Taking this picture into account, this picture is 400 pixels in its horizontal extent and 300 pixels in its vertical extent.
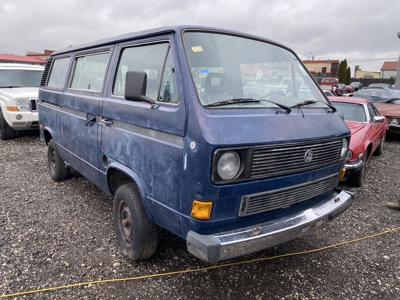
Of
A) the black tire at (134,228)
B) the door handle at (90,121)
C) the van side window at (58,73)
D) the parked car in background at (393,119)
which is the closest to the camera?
the black tire at (134,228)

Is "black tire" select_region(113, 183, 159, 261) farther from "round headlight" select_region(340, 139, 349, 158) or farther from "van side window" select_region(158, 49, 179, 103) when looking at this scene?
"round headlight" select_region(340, 139, 349, 158)

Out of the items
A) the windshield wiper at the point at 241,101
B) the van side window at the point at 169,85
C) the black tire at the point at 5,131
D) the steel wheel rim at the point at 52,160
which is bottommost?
the black tire at the point at 5,131

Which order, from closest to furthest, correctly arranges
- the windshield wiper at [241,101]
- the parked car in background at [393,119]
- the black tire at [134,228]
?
the windshield wiper at [241,101], the black tire at [134,228], the parked car in background at [393,119]

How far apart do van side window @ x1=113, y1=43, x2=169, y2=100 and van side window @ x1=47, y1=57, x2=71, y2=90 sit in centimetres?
175

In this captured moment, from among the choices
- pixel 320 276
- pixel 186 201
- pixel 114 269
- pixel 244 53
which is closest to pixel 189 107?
pixel 186 201

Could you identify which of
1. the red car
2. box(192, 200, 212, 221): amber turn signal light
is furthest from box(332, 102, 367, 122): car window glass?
box(192, 200, 212, 221): amber turn signal light

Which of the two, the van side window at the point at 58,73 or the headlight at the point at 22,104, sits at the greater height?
the van side window at the point at 58,73

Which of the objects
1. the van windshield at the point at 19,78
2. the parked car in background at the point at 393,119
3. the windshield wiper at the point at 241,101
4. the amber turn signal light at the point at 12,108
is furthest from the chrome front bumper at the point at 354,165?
the van windshield at the point at 19,78

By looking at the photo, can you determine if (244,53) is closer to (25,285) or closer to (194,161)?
(194,161)

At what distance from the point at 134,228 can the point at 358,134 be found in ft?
14.8

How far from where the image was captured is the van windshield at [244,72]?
2656 millimetres

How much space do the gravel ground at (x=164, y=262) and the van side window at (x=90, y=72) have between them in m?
1.64

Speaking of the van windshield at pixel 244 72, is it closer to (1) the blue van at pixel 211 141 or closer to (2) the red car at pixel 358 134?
(1) the blue van at pixel 211 141

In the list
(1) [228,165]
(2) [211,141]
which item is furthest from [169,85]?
(1) [228,165]
